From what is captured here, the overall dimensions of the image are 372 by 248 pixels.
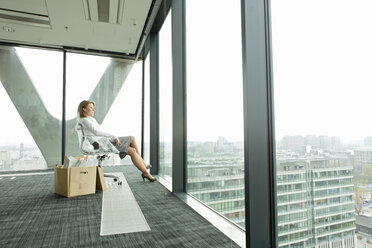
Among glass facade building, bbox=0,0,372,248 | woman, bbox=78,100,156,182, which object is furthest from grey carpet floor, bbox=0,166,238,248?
woman, bbox=78,100,156,182

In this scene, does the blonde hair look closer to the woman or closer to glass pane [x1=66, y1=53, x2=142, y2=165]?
the woman

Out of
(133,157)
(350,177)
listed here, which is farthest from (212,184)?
(133,157)

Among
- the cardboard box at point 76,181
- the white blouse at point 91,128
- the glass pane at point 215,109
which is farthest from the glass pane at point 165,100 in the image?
the cardboard box at point 76,181

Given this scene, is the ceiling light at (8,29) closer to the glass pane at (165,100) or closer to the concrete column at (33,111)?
the concrete column at (33,111)

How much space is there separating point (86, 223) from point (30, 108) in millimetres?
4348

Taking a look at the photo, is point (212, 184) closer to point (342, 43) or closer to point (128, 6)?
point (342, 43)

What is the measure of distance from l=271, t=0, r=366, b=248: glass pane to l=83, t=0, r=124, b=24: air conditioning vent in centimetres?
301

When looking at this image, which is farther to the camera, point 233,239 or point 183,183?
point 183,183

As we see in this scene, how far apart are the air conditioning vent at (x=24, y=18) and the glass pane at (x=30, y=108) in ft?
3.73

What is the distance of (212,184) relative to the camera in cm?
229

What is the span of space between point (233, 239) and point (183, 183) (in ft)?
4.60

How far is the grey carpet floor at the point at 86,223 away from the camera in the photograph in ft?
5.28

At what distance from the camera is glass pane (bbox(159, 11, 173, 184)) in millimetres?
3723

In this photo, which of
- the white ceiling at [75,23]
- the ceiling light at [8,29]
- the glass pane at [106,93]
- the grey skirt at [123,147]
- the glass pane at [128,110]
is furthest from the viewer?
the glass pane at [128,110]
